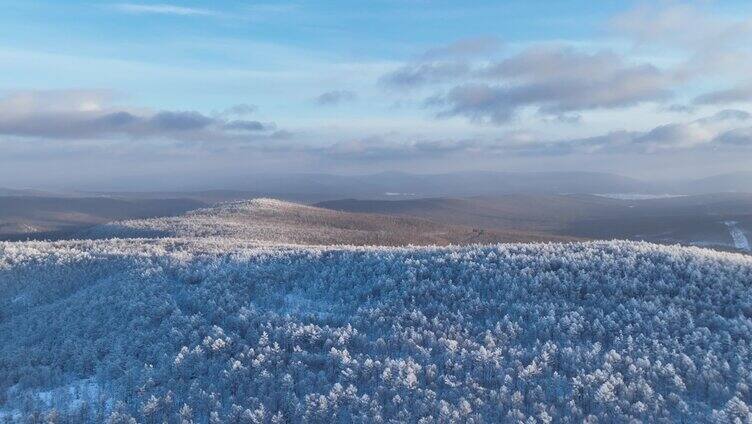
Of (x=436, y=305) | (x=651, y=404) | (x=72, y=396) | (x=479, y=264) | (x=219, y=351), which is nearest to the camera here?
(x=651, y=404)

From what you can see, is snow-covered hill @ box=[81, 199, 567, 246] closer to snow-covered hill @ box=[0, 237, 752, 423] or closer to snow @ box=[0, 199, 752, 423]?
snow @ box=[0, 199, 752, 423]

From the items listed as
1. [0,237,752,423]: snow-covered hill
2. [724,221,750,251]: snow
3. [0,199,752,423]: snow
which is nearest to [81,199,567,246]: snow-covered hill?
[0,199,752,423]: snow

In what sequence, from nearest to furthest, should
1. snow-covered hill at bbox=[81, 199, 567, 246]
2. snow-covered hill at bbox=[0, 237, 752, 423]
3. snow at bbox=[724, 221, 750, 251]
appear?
snow-covered hill at bbox=[0, 237, 752, 423], snow-covered hill at bbox=[81, 199, 567, 246], snow at bbox=[724, 221, 750, 251]

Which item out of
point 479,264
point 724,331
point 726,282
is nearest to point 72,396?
point 479,264

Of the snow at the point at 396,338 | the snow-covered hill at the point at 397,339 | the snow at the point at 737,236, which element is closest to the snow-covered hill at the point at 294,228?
the snow at the point at 396,338

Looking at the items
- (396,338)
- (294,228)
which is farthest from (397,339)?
(294,228)

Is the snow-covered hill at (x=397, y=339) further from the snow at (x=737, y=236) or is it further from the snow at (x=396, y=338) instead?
the snow at (x=737, y=236)

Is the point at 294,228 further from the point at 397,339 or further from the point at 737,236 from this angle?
the point at 737,236

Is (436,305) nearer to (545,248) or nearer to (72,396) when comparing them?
(545,248)
